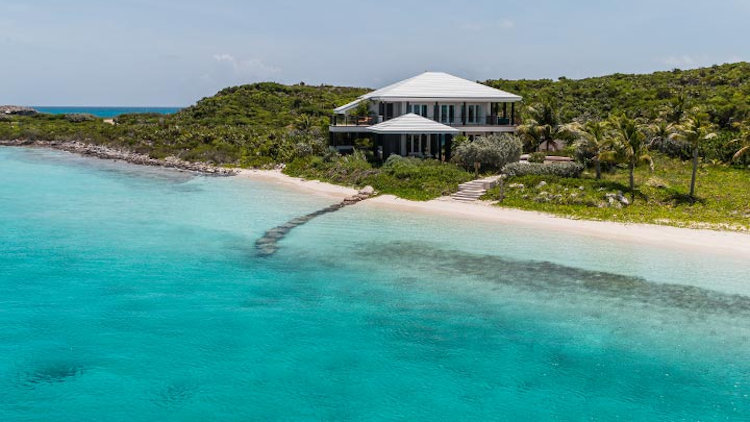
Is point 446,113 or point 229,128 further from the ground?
point 446,113

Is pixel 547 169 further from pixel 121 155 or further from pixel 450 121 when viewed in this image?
pixel 121 155

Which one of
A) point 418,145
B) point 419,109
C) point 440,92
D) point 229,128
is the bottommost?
point 418,145

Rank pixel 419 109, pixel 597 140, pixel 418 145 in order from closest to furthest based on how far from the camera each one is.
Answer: pixel 597 140
pixel 418 145
pixel 419 109

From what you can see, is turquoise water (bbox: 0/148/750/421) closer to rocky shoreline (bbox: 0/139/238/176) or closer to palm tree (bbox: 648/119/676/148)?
palm tree (bbox: 648/119/676/148)

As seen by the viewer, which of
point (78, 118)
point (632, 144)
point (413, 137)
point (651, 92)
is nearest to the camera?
point (632, 144)

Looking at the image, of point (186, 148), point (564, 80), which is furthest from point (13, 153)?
point (564, 80)

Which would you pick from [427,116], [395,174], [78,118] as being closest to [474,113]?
[427,116]

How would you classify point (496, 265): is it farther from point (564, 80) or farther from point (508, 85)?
point (564, 80)

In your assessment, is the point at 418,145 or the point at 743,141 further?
the point at 418,145
